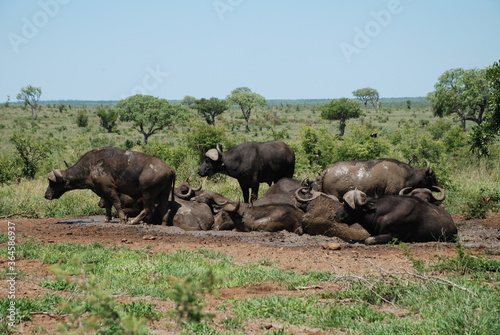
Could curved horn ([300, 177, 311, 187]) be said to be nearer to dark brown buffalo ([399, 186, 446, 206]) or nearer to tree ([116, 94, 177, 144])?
dark brown buffalo ([399, 186, 446, 206])

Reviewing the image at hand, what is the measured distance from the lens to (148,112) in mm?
60125

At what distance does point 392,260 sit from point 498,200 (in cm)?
950

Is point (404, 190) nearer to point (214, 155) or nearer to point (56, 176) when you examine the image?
point (214, 155)

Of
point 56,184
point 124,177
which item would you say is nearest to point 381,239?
point 124,177

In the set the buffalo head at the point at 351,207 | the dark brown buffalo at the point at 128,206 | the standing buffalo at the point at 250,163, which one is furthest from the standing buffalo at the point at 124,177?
the buffalo head at the point at 351,207

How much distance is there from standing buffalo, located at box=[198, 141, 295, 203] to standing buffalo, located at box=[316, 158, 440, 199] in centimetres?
351

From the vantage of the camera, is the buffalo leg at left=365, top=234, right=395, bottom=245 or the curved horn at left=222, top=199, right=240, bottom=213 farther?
the curved horn at left=222, top=199, right=240, bottom=213

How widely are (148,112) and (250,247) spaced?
51.2m

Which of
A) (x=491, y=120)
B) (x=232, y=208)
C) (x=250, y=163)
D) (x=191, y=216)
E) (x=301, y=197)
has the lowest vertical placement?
(x=191, y=216)

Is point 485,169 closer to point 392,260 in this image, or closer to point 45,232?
point 392,260

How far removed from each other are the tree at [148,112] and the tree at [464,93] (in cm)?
2930

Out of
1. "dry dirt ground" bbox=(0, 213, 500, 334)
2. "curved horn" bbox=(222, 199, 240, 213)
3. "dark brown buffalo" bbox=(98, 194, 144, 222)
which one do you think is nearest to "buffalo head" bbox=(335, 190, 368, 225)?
"dry dirt ground" bbox=(0, 213, 500, 334)

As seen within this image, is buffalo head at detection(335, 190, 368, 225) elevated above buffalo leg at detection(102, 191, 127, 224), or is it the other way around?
buffalo head at detection(335, 190, 368, 225)

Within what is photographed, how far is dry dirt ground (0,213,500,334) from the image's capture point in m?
7.18
